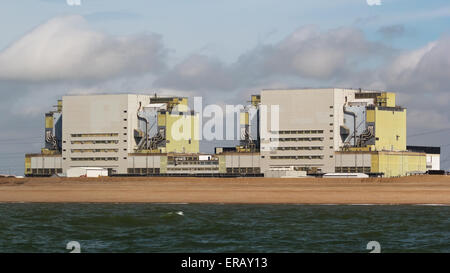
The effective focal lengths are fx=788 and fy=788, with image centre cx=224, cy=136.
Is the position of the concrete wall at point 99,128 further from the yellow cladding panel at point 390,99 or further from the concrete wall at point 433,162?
the concrete wall at point 433,162

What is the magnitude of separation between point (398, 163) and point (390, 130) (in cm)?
676

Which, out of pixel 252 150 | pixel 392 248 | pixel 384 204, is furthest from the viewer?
pixel 252 150

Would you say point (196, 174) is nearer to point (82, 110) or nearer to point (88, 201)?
point (82, 110)

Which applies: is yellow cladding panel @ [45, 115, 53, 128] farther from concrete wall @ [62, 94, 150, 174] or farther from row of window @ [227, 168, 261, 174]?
row of window @ [227, 168, 261, 174]

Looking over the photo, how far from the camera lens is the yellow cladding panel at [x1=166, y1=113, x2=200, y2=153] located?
6703 inches

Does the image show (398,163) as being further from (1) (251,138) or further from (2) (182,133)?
(2) (182,133)

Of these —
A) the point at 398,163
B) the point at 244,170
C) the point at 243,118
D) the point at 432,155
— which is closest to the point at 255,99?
the point at 243,118

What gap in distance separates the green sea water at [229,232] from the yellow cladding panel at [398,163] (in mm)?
76834

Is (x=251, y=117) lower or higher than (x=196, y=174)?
higher

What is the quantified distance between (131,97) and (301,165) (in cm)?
3947

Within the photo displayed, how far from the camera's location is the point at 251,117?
165 metres

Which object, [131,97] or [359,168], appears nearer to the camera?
[359,168]

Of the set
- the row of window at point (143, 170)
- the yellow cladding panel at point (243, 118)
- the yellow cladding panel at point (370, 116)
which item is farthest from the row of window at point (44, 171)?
the yellow cladding panel at point (370, 116)

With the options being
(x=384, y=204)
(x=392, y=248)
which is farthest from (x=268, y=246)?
(x=384, y=204)
